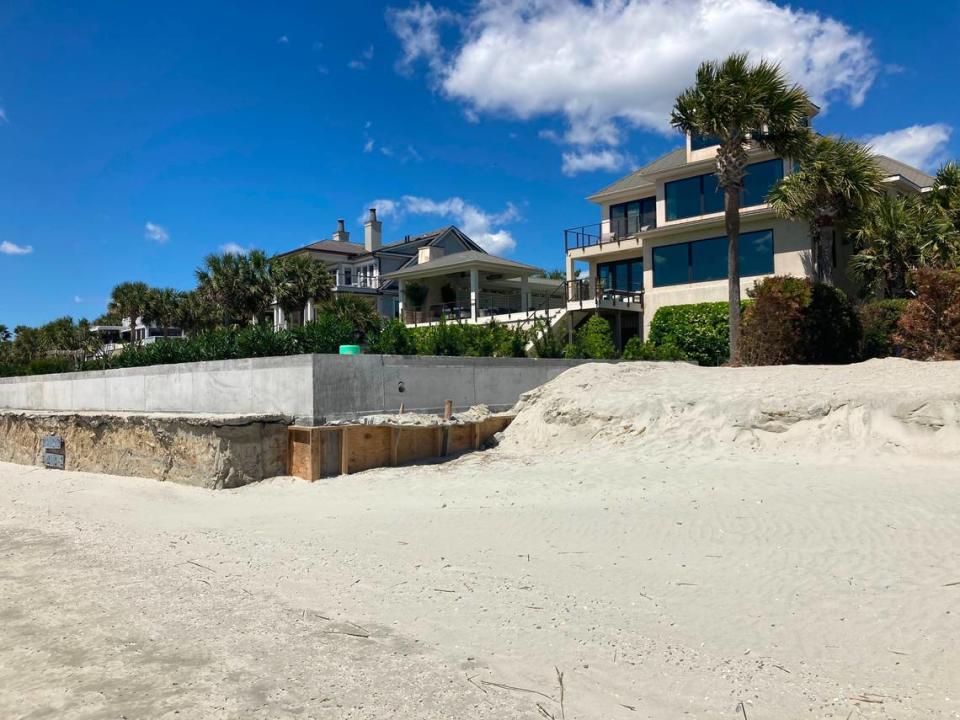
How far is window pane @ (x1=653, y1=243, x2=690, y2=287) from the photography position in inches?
1252

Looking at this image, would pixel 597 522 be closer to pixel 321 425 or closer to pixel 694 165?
pixel 321 425

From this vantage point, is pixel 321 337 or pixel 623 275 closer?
pixel 321 337

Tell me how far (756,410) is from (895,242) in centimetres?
1768

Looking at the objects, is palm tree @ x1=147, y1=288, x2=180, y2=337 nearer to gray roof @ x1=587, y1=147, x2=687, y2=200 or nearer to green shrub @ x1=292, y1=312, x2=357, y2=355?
gray roof @ x1=587, y1=147, x2=687, y2=200

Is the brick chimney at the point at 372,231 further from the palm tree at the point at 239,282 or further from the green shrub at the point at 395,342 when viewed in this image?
the green shrub at the point at 395,342

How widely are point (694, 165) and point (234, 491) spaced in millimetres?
26043

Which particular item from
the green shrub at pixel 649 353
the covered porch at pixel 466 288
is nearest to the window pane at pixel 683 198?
the covered porch at pixel 466 288

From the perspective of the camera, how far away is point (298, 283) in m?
40.7

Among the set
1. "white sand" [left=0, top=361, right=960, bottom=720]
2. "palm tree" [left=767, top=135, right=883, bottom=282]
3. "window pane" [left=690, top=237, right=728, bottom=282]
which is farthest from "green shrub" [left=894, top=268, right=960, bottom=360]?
"window pane" [left=690, top=237, right=728, bottom=282]

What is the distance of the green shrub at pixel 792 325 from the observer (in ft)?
58.7

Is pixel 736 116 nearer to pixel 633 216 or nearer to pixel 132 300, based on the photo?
pixel 633 216

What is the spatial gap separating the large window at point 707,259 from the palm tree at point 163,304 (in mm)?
41633

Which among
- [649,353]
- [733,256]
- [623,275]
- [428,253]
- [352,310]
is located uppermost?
[428,253]

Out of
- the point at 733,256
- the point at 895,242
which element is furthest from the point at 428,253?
the point at 895,242
